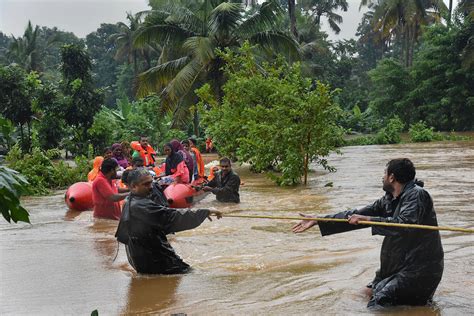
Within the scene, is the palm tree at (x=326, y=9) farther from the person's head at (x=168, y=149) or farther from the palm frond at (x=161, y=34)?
the person's head at (x=168, y=149)

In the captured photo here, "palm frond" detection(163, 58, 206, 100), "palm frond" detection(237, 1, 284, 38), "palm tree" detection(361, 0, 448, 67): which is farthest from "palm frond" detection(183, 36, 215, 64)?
"palm tree" detection(361, 0, 448, 67)

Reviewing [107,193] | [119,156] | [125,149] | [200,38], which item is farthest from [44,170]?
[200,38]

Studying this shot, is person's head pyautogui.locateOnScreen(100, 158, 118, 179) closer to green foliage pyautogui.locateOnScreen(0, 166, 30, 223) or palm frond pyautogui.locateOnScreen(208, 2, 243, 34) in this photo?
green foliage pyautogui.locateOnScreen(0, 166, 30, 223)

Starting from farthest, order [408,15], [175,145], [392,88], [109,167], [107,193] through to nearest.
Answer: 1. [408,15]
2. [392,88]
3. [175,145]
4. [107,193]
5. [109,167]

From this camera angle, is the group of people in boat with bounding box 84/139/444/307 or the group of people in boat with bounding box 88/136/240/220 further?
the group of people in boat with bounding box 88/136/240/220

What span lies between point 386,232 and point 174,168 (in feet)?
25.2

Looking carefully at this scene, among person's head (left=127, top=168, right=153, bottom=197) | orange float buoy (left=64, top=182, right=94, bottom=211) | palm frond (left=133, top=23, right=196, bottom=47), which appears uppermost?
palm frond (left=133, top=23, right=196, bottom=47)

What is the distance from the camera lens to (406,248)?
215 inches

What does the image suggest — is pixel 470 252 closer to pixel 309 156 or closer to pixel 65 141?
pixel 309 156

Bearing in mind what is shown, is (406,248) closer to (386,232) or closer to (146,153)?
(386,232)

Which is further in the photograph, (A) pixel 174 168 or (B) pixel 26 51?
(B) pixel 26 51

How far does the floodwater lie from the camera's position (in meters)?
6.07

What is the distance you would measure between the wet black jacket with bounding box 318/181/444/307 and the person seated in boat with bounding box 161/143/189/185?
7070 millimetres

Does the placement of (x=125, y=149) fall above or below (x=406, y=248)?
above
